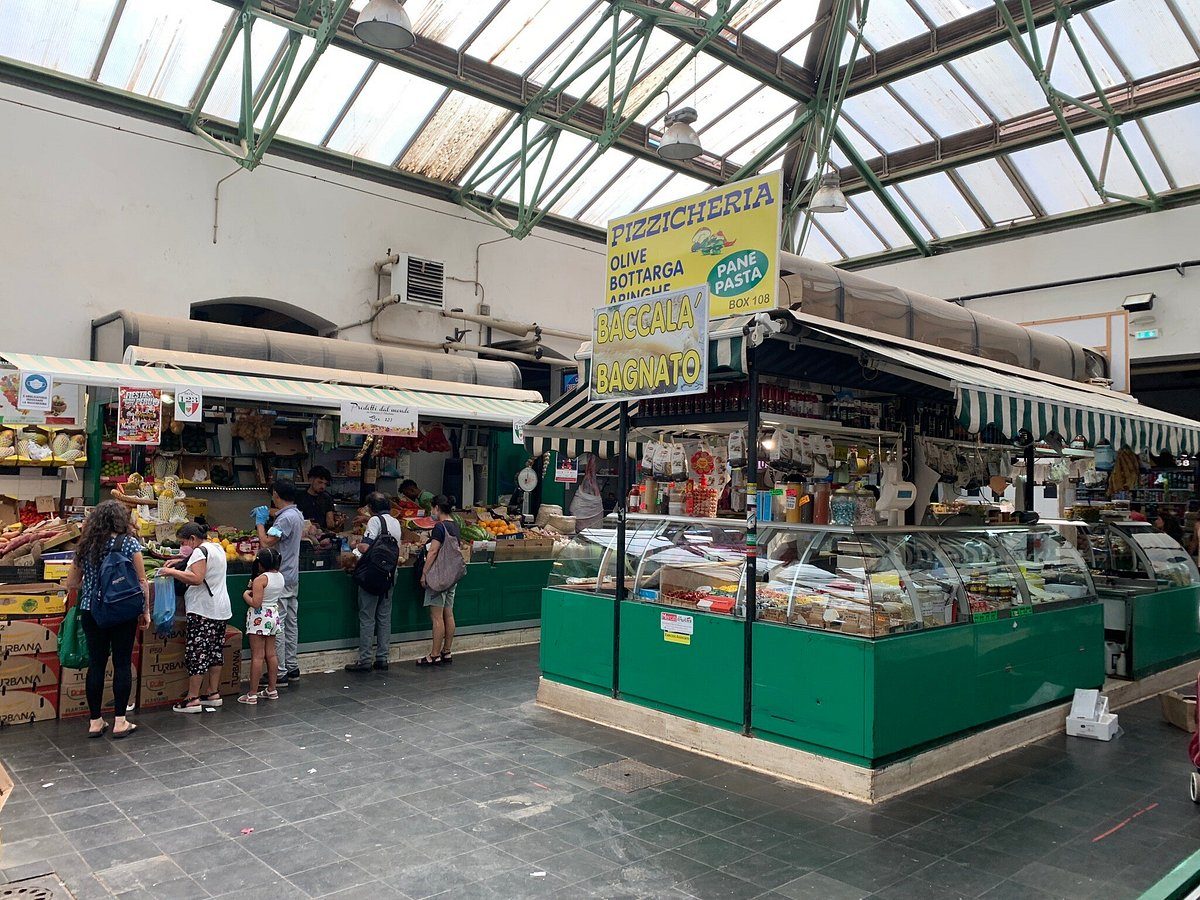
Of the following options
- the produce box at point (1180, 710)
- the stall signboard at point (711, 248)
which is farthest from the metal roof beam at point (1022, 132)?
the stall signboard at point (711, 248)

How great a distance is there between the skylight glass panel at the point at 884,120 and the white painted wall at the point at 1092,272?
7.72ft

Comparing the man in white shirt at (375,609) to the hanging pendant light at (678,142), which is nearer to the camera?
the man in white shirt at (375,609)

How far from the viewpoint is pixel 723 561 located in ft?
20.4

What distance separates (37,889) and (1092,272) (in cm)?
1543

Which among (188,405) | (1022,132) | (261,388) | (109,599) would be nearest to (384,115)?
(261,388)

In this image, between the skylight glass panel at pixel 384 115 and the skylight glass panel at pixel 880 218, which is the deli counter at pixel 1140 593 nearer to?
the skylight glass panel at pixel 880 218

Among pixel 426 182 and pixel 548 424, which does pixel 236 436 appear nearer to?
pixel 548 424

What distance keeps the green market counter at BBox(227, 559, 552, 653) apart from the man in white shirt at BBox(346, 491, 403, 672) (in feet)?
1.10

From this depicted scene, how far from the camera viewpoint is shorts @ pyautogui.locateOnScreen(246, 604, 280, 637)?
716 centimetres

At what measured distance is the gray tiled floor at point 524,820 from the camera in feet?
13.3

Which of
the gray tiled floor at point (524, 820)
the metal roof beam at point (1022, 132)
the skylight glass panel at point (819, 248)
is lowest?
the gray tiled floor at point (524, 820)

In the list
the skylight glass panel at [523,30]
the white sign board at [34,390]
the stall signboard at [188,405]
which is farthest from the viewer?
the skylight glass panel at [523,30]

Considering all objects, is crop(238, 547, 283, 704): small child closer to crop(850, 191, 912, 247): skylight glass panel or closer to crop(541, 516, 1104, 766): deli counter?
crop(541, 516, 1104, 766): deli counter

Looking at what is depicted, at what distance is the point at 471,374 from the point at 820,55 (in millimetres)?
7706
